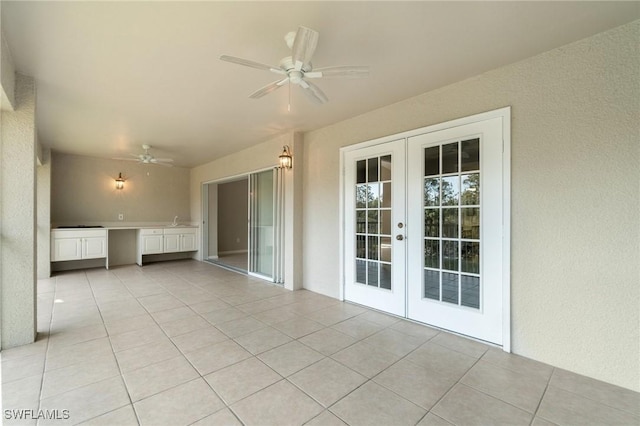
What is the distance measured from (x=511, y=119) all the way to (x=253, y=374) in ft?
10.3

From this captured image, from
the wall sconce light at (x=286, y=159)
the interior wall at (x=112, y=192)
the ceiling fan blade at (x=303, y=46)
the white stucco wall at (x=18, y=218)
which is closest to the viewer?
the ceiling fan blade at (x=303, y=46)

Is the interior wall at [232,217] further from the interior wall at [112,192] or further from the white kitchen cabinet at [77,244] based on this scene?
the white kitchen cabinet at [77,244]

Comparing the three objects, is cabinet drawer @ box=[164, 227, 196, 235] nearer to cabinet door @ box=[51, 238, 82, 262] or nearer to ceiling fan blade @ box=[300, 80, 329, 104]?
cabinet door @ box=[51, 238, 82, 262]

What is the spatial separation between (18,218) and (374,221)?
3726 mm

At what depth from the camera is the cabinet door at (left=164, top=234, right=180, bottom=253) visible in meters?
6.92

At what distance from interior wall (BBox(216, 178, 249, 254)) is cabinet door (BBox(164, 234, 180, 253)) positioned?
5.52 feet

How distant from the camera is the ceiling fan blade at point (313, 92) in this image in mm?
2232

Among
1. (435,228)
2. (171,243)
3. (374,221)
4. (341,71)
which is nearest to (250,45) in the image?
(341,71)

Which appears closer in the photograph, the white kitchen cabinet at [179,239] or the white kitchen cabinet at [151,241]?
the white kitchen cabinet at [151,241]

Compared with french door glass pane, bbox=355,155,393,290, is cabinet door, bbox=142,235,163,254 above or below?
below

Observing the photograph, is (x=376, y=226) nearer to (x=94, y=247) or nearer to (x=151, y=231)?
(x=151, y=231)

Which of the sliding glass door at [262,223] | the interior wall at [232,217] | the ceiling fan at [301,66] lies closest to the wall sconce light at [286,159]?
the sliding glass door at [262,223]

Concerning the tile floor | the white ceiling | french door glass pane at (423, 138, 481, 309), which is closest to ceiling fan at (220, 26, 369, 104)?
the white ceiling

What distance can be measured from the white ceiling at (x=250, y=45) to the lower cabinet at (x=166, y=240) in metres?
3.53
